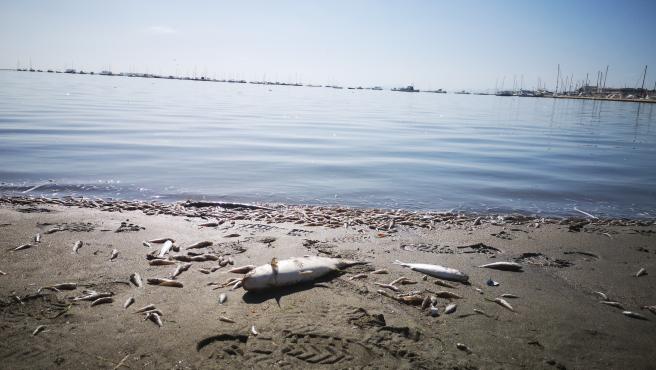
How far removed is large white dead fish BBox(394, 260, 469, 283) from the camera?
6121 mm

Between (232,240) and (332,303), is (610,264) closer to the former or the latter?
(332,303)

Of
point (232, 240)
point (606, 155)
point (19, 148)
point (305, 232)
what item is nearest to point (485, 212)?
point (305, 232)

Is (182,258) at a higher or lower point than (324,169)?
lower

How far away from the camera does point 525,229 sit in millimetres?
9188

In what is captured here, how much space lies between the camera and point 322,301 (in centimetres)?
525

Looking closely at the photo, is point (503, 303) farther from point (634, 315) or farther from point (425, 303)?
point (634, 315)

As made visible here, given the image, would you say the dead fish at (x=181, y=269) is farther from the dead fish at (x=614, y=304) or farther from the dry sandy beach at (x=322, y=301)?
the dead fish at (x=614, y=304)

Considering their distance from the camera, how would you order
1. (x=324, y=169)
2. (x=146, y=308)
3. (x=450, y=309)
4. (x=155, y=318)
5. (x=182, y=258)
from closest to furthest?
(x=155, y=318) → (x=146, y=308) → (x=450, y=309) → (x=182, y=258) → (x=324, y=169)

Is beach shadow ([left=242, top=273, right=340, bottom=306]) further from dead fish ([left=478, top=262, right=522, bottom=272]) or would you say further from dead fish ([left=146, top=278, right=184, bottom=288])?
dead fish ([left=478, top=262, right=522, bottom=272])

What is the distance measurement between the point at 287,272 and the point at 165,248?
8.88 feet

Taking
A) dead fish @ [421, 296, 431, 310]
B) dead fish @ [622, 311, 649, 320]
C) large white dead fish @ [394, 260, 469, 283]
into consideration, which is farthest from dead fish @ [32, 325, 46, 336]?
dead fish @ [622, 311, 649, 320]

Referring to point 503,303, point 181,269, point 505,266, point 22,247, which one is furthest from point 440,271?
point 22,247

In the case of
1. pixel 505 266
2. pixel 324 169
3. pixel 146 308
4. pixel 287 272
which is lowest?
pixel 146 308

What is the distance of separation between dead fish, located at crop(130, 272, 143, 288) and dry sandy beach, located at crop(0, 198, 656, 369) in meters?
0.11
